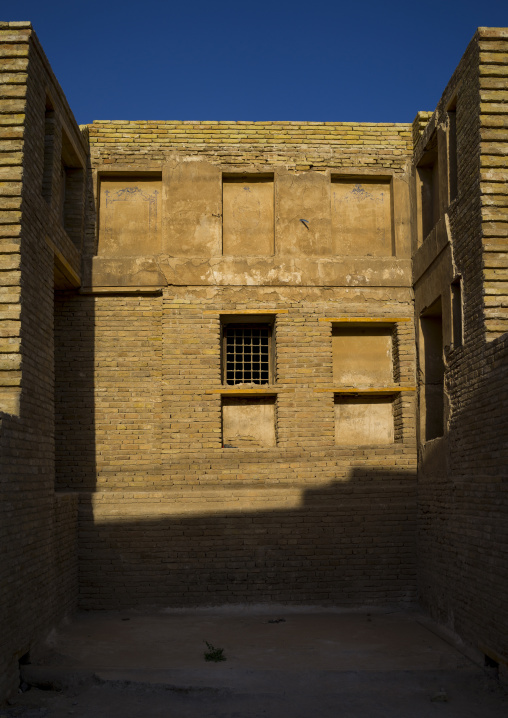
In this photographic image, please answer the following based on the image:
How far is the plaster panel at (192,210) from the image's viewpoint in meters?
11.2

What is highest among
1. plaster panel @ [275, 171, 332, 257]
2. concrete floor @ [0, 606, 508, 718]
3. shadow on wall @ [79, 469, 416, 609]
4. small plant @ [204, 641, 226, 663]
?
plaster panel @ [275, 171, 332, 257]

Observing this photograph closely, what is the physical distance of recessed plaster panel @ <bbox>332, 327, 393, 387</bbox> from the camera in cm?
1125

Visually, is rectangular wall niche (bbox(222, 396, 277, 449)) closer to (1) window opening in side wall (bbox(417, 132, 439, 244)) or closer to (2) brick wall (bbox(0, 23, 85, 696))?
(2) brick wall (bbox(0, 23, 85, 696))

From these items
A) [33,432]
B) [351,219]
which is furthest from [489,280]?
[33,432]

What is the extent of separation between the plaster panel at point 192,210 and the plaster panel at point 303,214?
0.96m

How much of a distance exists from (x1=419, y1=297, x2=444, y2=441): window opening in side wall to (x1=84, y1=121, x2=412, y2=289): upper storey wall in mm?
954

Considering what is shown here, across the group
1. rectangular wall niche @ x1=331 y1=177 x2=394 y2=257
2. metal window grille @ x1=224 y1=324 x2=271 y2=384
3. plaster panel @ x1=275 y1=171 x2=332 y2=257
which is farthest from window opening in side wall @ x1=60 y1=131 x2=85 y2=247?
rectangular wall niche @ x1=331 y1=177 x2=394 y2=257

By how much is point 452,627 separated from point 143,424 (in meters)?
4.99

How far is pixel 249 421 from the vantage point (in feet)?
36.3

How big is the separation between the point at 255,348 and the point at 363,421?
201 cm

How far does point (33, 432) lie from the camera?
319 inches

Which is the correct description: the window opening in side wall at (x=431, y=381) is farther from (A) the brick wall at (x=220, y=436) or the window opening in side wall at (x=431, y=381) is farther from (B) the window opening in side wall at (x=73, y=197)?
(B) the window opening in side wall at (x=73, y=197)

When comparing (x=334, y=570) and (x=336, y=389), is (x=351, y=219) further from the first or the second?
(x=334, y=570)

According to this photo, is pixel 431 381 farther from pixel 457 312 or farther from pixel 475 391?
pixel 475 391
